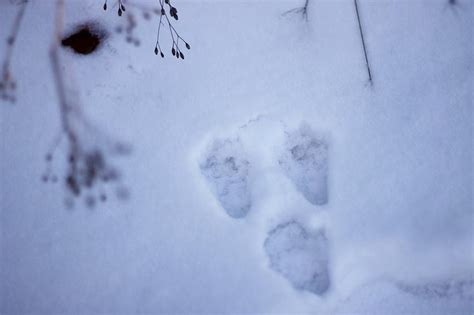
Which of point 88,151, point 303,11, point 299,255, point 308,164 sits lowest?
point 299,255

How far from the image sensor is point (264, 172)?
172 cm

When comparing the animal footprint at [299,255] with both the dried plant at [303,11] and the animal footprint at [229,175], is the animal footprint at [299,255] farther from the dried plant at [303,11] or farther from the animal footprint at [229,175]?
the dried plant at [303,11]

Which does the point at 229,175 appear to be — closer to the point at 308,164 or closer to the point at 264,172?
the point at 264,172

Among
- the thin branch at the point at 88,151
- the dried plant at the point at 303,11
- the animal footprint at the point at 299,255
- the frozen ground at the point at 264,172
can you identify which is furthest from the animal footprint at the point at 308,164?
the thin branch at the point at 88,151

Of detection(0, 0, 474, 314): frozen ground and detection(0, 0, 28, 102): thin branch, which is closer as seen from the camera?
detection(0, 0, 474, 314): frozen ground

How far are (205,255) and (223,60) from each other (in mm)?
832

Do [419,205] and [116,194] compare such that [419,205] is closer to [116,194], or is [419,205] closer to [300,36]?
[300,36]

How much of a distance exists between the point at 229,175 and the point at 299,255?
1.42 feet

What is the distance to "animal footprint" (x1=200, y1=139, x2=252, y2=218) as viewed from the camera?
1.72 meters

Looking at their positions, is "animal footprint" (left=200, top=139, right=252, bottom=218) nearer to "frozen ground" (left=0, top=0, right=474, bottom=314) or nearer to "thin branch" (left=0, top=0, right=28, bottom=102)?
"frozen ground" (left=0, top=0, right=474, bottom=314)

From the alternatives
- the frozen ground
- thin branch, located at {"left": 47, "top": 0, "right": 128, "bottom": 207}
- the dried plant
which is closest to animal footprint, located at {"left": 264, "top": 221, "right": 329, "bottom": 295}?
the frozen ground

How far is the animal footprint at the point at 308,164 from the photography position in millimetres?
1709

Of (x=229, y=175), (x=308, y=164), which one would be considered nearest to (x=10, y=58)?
(x=229, y=175)

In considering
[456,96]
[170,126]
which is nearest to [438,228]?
[456,96]
